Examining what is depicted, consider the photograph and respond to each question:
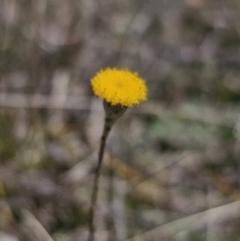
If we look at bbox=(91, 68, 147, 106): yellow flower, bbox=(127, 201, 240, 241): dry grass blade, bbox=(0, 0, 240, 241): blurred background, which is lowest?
bbox=(127, 201, 240, 241): dry grass blade

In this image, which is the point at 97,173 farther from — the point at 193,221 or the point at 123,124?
the point at 123,124

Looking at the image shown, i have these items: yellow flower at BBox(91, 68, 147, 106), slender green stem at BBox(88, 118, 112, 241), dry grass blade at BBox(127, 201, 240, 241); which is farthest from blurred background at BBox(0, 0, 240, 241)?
yellow flower at BBox(91, 68, 147, 106)

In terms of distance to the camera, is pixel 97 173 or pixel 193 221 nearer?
pixel 97 173

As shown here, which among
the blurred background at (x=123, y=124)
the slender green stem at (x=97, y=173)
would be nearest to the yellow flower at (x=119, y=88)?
the slender green stem at (x=97, y=173)

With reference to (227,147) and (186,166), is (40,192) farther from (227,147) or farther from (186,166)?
(227,147)

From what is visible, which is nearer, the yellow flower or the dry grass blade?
the yellow flower

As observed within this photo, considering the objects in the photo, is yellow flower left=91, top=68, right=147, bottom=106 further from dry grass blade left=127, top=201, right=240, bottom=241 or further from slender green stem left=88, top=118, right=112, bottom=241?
dry grass blade left=127, top=201, right=240, bottom=241

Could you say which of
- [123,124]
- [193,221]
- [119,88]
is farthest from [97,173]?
[123,124]
